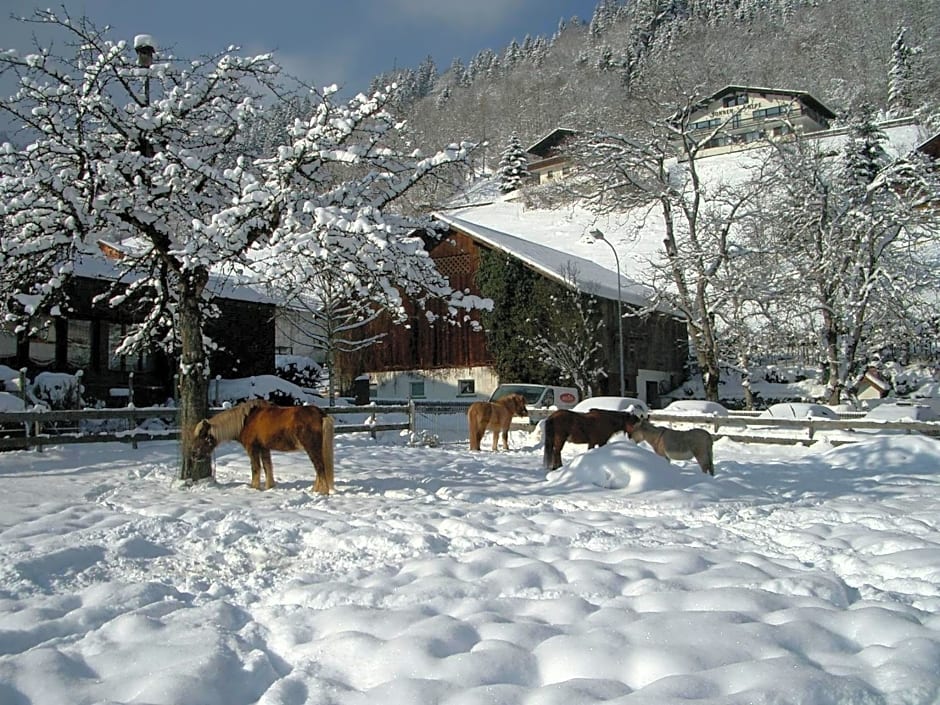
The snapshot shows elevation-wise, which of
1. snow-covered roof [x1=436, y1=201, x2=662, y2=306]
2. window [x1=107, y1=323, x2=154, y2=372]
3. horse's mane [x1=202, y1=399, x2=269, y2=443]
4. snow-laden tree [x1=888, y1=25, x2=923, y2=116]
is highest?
snow-laden tree [x1=888, y1=25, x2=923, y2=116]

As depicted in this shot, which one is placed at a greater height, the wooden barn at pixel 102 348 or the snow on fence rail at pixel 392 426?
the wooden barn at pixel 102 348

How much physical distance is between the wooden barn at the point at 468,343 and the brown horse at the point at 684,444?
22533 mm

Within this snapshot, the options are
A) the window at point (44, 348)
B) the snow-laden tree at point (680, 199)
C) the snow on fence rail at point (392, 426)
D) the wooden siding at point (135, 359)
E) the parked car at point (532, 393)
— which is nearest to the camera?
the snow on fence rail at point (392, 426)

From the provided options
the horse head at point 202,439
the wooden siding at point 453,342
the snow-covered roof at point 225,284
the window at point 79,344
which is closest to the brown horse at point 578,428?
the horse head at point 202,439

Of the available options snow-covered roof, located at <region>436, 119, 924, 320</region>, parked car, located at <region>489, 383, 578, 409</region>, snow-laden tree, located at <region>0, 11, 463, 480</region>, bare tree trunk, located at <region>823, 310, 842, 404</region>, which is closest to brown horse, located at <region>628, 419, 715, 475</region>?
snow-laden tree, located at <region>0, 11, 463, 480</region>

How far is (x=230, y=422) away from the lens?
35.1ft

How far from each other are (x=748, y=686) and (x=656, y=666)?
0.47 m

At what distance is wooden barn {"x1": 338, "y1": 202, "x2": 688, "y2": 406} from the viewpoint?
36.0m

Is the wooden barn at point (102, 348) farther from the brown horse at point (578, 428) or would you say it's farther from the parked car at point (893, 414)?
the parked car at point (893, 414)

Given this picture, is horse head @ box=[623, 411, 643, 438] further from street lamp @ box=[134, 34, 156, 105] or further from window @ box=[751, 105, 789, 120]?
window @ box=[751, 105, 789, 120]

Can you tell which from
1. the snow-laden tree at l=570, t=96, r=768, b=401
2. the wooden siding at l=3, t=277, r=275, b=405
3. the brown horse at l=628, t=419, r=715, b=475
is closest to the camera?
the brown horse at l=628, t=419, r=715, b=475

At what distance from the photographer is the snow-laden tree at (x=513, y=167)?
284 feet

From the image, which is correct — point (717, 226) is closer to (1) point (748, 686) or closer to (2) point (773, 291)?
(2) point (773, 291)

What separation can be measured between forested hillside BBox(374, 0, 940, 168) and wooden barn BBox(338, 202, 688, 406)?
140 ft
